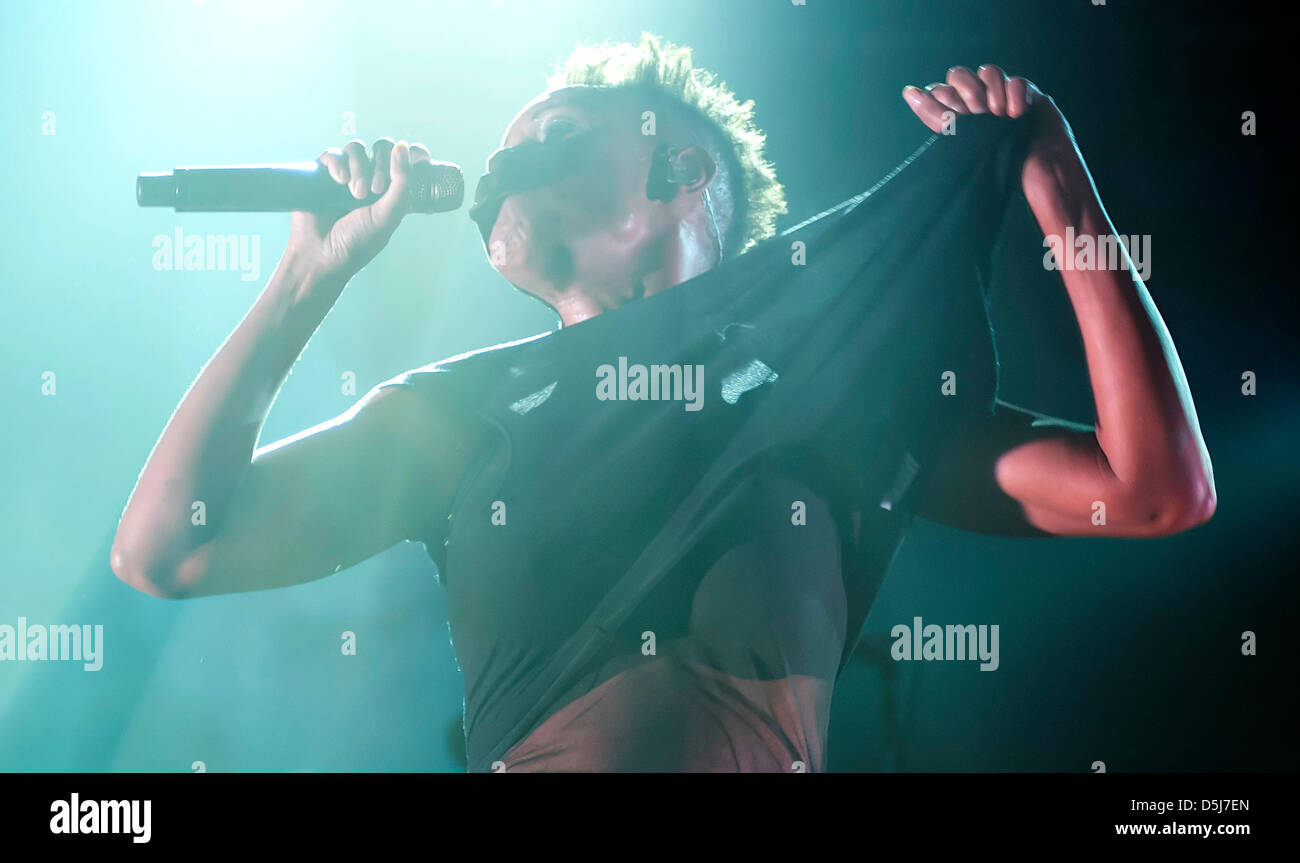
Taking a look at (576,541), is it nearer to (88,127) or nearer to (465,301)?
(465,301)

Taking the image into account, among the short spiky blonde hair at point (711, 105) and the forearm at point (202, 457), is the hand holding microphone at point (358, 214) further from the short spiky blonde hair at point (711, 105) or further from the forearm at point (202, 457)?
the short spiky blonde hair at point (711, 105)

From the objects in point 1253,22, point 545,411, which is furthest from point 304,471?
point 1253,22

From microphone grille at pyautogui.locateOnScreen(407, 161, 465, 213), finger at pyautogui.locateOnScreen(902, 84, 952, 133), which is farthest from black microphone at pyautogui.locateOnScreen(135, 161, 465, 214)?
finger at pyautogui.locateOnScreen(902, 84, 952, 133)

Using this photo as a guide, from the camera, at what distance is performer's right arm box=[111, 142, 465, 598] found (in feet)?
3.53

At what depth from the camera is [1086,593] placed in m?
1.71

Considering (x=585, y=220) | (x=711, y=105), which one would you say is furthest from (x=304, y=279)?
(x=711, y=105)

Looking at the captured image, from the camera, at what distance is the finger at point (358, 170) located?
114 centimetres

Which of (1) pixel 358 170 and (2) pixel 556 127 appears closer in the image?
(1) pixel 358 170

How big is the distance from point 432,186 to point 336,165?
116 mm

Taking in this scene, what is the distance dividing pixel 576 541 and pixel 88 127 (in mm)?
1267

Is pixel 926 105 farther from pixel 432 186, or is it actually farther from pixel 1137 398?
pixel 432 186

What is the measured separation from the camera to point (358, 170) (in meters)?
1.15
